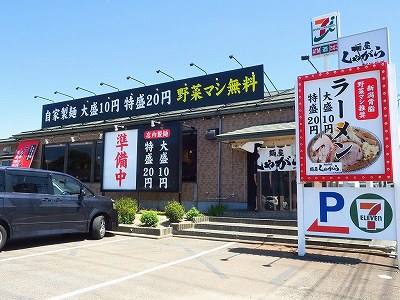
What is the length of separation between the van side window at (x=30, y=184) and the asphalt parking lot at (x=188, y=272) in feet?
4.83

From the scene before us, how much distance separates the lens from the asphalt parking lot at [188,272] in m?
5.39

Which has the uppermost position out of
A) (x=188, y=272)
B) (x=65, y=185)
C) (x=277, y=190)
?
(x=65, y=185)

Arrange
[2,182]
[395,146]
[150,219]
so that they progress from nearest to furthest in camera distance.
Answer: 1. [395,146]
2. [2,182]
3. [150,219]

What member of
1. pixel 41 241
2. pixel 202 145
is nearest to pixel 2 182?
pixel 41 241

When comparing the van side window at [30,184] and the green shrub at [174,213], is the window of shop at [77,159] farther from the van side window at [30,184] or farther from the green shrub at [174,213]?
the van side window at [30,184]

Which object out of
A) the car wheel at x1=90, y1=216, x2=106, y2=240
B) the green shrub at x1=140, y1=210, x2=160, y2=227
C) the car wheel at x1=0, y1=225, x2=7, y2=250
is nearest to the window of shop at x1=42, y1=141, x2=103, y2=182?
the green shrub at x1=140, y1=210, x2=160, y2=227

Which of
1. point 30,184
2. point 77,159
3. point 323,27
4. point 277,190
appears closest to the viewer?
point 30,184

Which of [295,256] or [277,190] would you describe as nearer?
[295,256]

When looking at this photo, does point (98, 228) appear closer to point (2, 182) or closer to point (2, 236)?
point (2, 236)

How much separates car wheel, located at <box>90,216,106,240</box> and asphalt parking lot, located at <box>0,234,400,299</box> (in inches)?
31.4

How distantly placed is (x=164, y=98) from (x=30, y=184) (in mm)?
9318

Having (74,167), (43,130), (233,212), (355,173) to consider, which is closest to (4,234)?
(233,212)

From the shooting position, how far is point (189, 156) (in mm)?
15969

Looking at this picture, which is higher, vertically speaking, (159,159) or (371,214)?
(159,159)
